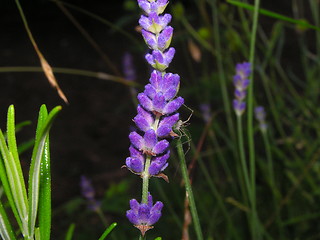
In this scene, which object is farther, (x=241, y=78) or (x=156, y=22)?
(x=241, y=78)

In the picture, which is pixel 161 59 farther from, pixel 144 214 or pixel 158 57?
pixel 144 214

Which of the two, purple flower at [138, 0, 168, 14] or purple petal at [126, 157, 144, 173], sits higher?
purple flower at [138, 0, 168, 14]

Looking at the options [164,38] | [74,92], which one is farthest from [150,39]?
[74,92]

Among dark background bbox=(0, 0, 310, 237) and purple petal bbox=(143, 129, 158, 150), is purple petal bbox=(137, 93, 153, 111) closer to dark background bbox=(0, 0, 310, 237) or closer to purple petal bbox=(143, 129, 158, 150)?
purple petal bbox=(143, 129, 158, 150)

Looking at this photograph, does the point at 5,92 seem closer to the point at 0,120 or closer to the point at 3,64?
the point at 3,64

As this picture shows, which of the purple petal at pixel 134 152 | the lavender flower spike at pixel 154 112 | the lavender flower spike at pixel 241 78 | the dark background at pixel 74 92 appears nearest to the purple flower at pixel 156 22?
the lavender flower spike at pixel 154 112

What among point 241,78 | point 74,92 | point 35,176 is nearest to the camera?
point 35,176

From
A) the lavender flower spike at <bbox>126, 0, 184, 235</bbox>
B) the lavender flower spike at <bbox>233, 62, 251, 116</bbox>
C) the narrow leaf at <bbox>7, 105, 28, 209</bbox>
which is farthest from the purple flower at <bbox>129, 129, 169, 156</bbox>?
the lavender flower spike at <bbox>233, 62, 251, 116</bbox>

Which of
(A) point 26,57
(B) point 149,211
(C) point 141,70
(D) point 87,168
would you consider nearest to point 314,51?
(C) point 141,70
